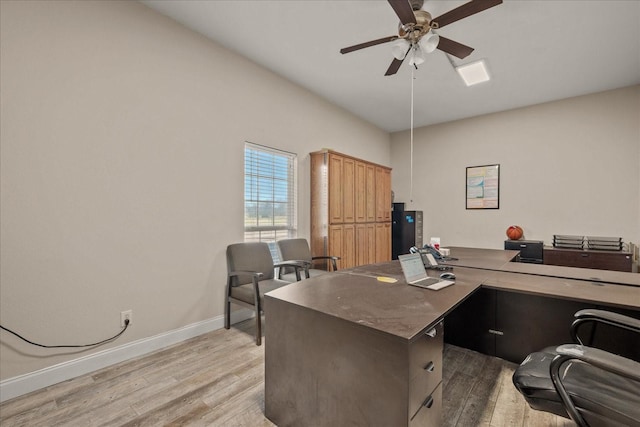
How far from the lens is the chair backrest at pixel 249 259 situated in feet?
10.2

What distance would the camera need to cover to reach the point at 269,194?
3.75m

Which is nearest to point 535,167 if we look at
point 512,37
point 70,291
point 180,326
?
point 512,37

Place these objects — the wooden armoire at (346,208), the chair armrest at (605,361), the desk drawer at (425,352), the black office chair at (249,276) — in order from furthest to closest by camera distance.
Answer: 1. the wooden armoire at (346,208)
2. the black office chair at (249,276)
3. the desk drawer at (425,352)
4. the chair armrest at (605,361)

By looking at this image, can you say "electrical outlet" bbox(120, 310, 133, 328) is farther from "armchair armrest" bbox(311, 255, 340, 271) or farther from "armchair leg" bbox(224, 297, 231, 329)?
"armchair armrest" bbox(311, 255, 340, 271)

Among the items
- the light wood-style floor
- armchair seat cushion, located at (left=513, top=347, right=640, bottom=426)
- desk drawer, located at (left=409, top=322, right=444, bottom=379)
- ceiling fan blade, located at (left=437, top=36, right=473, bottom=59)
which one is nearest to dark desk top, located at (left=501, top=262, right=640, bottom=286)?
the light wood-style floor

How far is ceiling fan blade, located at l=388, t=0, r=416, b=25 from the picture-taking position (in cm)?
188

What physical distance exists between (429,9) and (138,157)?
3.01 meters

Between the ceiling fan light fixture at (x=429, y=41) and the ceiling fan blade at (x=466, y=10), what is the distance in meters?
0.08

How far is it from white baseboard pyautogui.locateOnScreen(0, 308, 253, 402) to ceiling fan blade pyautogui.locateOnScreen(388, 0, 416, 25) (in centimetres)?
328

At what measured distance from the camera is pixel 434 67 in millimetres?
3602

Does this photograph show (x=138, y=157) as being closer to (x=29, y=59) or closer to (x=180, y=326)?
(x=29, y=59)

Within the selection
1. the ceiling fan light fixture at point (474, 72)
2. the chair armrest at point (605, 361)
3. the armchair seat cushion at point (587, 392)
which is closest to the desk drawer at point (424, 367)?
the armchair seat cushion at point (587, 392)

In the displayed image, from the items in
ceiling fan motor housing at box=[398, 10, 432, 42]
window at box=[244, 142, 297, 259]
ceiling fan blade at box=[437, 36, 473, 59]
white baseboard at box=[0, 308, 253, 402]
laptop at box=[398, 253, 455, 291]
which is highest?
ceiling fan motor housing at box=[398, 10, 432, 42]

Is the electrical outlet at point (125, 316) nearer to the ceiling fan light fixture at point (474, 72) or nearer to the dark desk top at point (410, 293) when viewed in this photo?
the dark desk top at point (410, 293)
